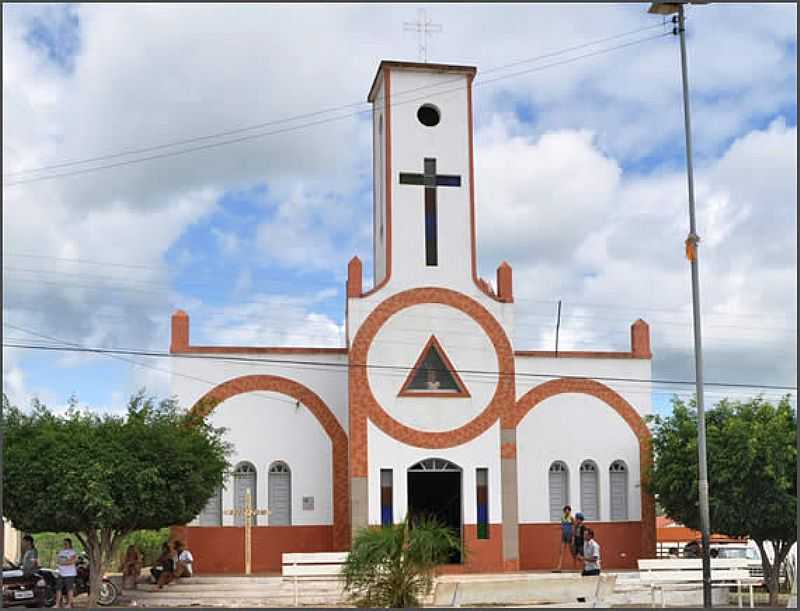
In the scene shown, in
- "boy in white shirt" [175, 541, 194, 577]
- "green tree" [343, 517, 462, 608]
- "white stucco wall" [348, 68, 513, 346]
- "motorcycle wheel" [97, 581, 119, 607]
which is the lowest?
"motorcycle wheel" [97, 581, 119, 607]

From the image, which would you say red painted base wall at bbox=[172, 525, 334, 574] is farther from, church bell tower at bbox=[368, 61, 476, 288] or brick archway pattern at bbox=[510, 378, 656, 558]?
church bell tower at bbox=[368, 61, 476, 288]

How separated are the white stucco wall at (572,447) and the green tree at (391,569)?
45.0ft

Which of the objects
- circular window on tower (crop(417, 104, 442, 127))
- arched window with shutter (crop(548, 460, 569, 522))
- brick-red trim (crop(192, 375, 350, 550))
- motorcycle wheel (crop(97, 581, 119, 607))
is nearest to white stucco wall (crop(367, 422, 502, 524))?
brick-red trim (crop(192, 375, 350, 550))

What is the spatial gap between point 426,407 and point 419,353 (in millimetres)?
1446

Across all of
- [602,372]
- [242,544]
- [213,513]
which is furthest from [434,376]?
[213,513]

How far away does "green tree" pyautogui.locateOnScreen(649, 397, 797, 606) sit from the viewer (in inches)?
1089

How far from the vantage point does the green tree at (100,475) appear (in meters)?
24.1

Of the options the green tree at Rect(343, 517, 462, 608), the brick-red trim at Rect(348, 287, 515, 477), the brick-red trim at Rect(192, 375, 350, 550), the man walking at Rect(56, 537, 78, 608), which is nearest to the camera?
the green tree at Rect(343, 517, 462, 608)

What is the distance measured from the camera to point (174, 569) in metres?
28.1

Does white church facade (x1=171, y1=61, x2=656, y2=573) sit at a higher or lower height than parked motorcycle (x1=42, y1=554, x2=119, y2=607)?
higher

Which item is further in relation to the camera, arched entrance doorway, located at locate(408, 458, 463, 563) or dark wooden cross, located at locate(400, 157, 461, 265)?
dark wooden cross, located at locate(400, 157, 461, 265)

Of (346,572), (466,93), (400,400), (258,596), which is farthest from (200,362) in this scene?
(346,572)

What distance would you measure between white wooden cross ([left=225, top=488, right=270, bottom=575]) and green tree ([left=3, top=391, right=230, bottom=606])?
3709 millimetres

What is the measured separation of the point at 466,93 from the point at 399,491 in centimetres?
1111
